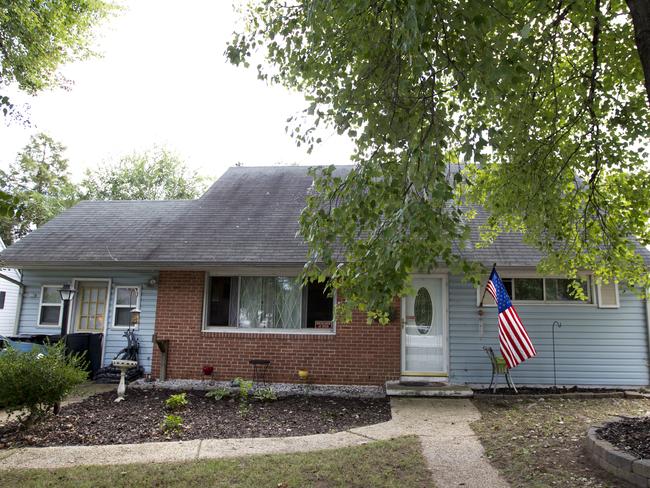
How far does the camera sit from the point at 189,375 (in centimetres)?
1020

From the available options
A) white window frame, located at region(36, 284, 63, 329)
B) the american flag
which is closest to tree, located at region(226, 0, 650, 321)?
the american flag

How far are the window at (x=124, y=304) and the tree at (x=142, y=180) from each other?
83.5 feet

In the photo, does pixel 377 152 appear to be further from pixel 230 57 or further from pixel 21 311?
pixel 21 311

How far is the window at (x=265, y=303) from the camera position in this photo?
1037 cm

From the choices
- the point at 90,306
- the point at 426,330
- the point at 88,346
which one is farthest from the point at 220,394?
the point at 90,306

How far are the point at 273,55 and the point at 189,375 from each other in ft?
23.4

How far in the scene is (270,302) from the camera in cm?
1053

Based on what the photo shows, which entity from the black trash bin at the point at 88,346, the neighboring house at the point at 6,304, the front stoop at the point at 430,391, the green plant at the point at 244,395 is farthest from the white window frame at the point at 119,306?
the neighboring house at the point at 6,304

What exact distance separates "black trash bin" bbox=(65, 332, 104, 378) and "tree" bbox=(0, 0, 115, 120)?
5.19m

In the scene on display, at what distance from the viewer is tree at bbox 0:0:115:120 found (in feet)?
35.6

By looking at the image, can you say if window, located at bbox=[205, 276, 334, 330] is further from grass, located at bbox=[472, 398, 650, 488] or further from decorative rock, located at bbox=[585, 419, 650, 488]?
decorative rock, located at bbox=[585, 419, 650, 488]

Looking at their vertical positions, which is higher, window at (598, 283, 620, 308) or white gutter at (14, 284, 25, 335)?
window at (598, 283, 620, 308)

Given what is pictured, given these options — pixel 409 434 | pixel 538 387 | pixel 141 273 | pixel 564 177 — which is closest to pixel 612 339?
pixel 538 387

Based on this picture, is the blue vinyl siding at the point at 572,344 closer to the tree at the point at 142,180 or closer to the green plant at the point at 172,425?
the green plant at the point at 172,425
